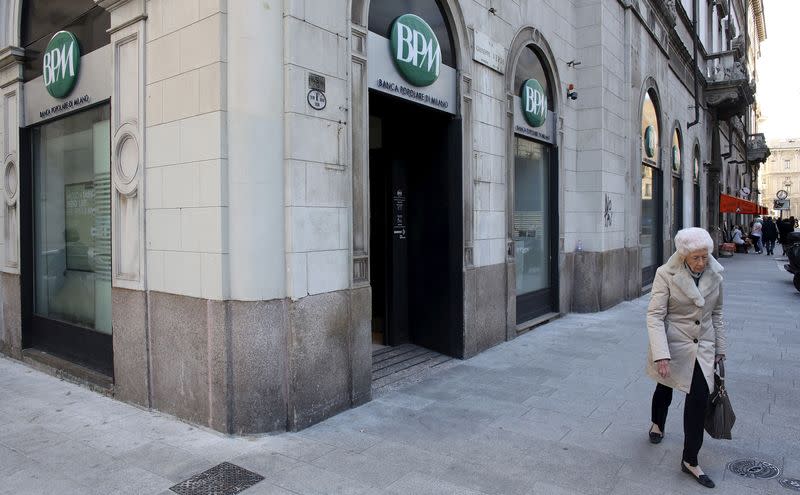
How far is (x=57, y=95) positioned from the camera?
22.3ft

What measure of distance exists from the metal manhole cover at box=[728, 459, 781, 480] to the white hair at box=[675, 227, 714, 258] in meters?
1.62

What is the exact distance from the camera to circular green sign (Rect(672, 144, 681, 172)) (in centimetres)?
1757

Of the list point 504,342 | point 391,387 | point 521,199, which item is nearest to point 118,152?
point 391,387

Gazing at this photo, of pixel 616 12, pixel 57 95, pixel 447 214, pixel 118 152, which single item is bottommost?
pixel 447 214

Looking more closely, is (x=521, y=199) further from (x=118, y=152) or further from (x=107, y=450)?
(x=107, y=450)

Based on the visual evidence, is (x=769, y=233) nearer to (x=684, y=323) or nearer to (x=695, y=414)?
(x=684, y=323)

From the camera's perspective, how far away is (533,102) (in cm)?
952

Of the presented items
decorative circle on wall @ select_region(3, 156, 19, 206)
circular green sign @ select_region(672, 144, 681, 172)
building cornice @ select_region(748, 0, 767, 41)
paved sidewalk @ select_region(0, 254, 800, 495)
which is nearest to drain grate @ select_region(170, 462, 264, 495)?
paved sidewalk @ select_region(0, 254, 800, 495)

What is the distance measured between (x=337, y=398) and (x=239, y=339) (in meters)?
1.15

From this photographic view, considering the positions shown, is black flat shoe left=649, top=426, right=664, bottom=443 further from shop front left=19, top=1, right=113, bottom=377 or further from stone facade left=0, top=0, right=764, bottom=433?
shop front left=19, top=1, right=113, bottom=377

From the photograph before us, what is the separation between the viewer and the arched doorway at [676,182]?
17.7 m

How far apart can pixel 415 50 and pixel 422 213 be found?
217 centimetres

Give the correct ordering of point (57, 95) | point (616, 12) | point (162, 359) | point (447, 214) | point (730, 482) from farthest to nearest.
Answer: point (616, 12) → point (447, 214) → point (57, 95) → point (162, 359) → point (730, 482)

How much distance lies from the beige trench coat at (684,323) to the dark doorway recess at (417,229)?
3.39 m
